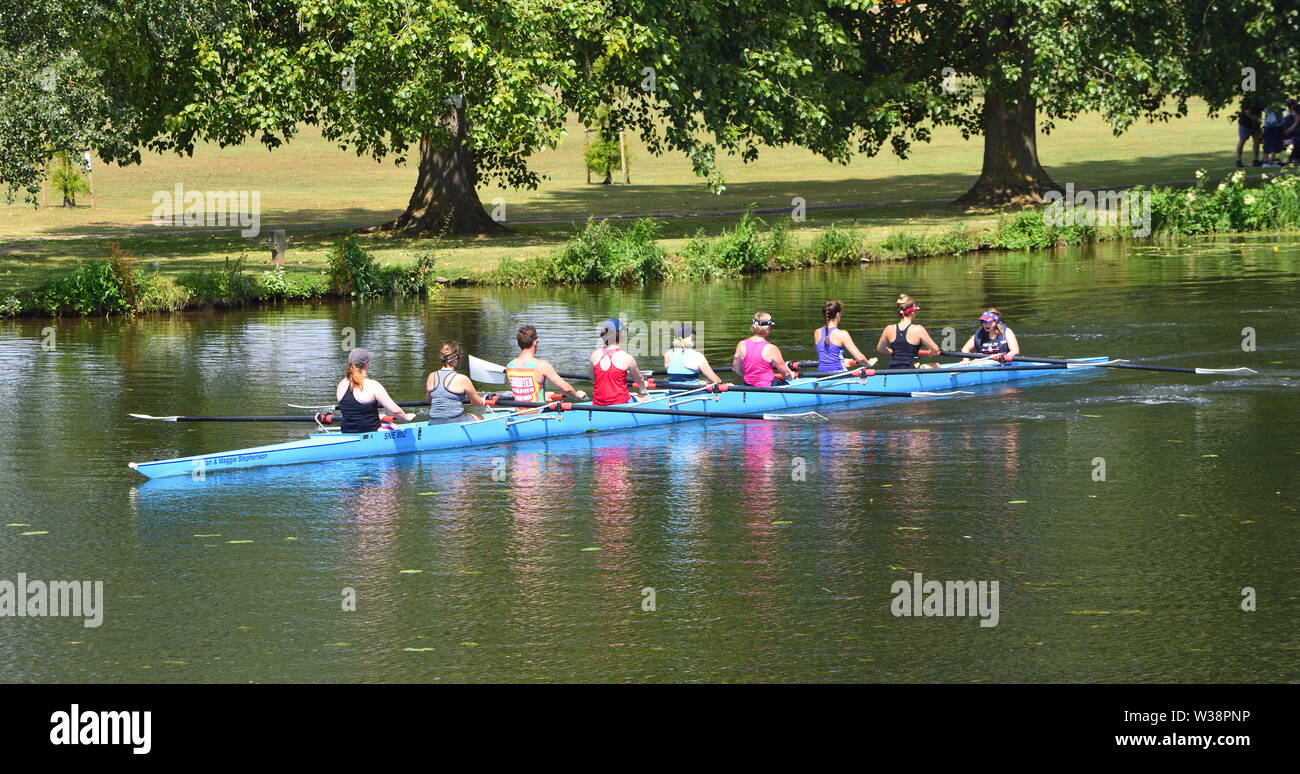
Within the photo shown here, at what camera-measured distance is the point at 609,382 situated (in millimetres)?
19797

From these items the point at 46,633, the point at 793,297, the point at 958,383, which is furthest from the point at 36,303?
the point at 46,633

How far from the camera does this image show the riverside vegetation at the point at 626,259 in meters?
32.1

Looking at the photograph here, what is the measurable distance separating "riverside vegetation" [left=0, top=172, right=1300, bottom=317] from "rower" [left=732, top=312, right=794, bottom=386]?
1477cm

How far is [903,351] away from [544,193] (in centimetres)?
3756

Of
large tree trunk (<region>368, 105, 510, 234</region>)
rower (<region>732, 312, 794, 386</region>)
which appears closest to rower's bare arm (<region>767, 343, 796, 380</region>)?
rower (<region>732, 312, 794, 386</region>)

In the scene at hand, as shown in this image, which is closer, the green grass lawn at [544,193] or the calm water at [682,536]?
the calm water at [682,536]

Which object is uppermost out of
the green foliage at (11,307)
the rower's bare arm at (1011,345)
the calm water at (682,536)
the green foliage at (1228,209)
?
the green foliage at (1228,209)

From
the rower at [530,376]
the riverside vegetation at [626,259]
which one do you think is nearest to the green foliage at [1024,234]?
the riverside vegetation at [626,259]

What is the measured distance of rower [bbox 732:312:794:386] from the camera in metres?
21.0

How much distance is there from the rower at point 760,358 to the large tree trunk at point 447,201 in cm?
2355

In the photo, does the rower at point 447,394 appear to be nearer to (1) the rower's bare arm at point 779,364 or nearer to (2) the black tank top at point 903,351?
(1) the rower's bare arm at point 779,364

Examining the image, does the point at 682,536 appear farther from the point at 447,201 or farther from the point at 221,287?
the point at 447,201

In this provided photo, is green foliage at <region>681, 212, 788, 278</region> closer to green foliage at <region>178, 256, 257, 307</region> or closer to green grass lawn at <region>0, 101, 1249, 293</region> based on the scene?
green grass lawn at <region>0, 101, 1249, 293</region>
